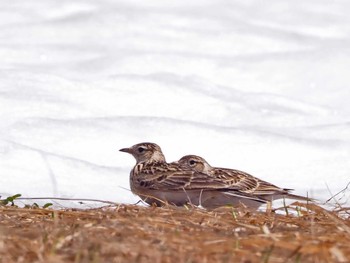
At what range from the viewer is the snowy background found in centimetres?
1007

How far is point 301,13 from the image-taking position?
17.6 metres

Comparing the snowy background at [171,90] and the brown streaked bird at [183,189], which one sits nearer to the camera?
the brown streaked bird at [183,189]

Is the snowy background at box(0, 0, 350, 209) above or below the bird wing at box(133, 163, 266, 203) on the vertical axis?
above

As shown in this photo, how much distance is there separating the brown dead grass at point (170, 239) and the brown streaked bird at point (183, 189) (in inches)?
57.9

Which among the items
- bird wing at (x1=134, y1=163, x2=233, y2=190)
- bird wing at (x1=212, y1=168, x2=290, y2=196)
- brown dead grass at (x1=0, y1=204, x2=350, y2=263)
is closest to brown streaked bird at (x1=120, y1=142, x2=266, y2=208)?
bird wing at (x1=134, y1=163, x2=233, y2=190)

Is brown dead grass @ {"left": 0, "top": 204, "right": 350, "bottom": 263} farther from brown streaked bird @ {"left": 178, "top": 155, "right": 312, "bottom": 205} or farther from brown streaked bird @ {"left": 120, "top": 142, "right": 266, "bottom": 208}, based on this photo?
brown streaked bird @ {"left": 178, "top": 155, "right": 312, "bottom": 205}

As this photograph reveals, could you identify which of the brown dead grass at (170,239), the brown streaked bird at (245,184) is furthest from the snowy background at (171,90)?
the brown dead grass at (170,239)

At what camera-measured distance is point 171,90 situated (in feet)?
42.9

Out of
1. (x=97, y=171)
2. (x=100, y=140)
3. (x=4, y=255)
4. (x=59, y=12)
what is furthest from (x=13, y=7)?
(x=4, y=255)

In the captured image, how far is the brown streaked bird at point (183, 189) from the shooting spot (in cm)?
787

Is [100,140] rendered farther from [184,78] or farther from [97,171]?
[184,78]

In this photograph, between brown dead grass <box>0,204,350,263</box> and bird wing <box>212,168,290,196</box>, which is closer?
brown dead grass <box>0,204,350,263</box>

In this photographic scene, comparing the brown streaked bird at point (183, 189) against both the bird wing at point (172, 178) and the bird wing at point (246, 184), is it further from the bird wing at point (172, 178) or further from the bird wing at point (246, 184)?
the bird wing at point (246, 184)

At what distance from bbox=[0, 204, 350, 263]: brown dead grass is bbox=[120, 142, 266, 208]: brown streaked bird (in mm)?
1471
